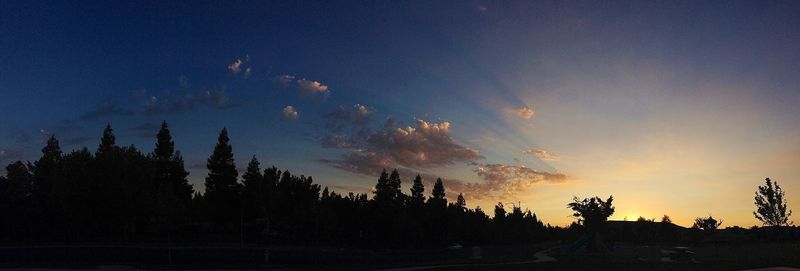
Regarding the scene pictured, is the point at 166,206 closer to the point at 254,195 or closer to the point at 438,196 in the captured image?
the point at 254,195

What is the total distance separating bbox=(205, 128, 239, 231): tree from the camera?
261 ft

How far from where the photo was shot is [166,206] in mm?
71750

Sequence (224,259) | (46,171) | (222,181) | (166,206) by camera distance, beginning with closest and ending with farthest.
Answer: (224,259) → (166,206) → (222,181) → (46,171)

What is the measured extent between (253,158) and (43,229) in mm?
27404

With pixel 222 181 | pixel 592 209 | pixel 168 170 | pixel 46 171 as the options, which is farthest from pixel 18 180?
pixel 592 209

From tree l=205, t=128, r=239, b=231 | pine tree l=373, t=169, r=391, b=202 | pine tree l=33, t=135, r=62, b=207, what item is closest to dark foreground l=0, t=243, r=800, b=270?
tree l=205, t=128, r=239, b=231

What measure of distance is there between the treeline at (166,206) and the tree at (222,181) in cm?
13

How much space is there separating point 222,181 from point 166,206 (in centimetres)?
926

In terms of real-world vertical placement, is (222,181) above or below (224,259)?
above

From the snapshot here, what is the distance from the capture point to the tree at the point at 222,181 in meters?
79.6

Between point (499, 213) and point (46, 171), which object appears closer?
point (46, 171)

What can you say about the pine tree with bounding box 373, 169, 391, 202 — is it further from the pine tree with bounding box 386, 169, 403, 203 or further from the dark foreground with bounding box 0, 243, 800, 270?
the dark foreground with bounding box 0, 243, 800, 270

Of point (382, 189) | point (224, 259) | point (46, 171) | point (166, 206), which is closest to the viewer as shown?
point (224, 259)

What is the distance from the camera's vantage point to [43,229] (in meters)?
67.6
